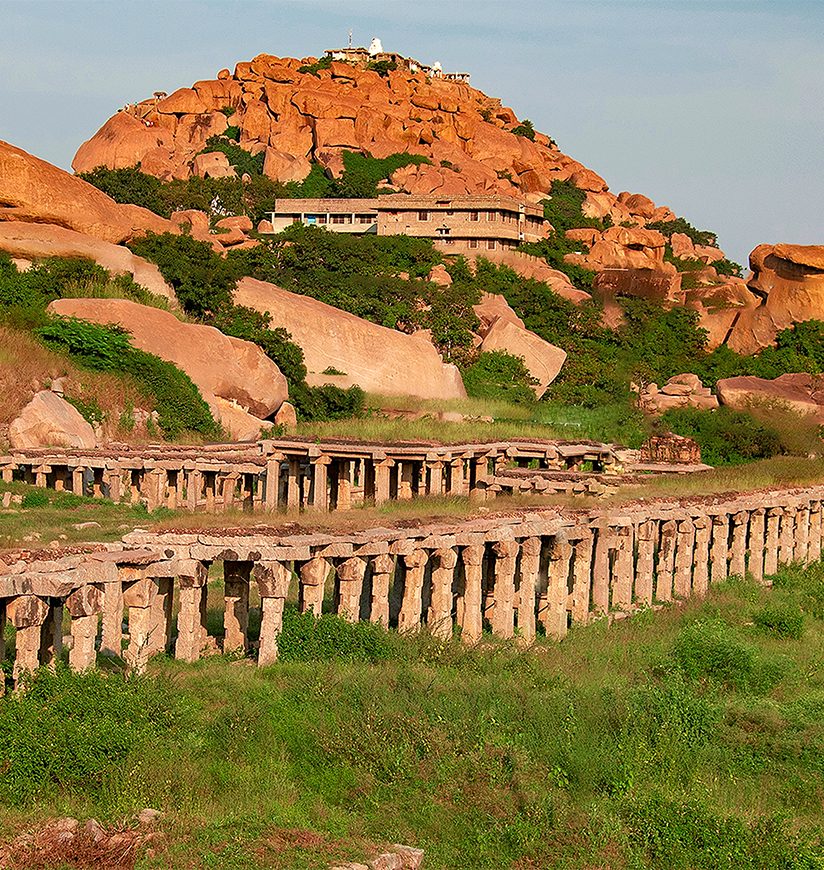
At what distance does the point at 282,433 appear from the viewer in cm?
4088

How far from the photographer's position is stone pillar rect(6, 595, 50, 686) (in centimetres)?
1522

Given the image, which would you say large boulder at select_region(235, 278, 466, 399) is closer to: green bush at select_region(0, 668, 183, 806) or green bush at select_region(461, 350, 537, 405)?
green bush at select_region(461, 350, 537, 405)

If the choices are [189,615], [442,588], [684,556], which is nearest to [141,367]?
[684,556]

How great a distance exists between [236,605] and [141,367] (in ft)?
72.4

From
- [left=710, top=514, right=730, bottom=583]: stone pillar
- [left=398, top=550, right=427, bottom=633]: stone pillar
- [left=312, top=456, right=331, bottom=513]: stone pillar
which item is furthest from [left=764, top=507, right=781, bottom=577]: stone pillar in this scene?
[left=398, top=550, right=427, bottom=633]: stone pillar

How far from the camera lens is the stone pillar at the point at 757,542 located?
2936 cm

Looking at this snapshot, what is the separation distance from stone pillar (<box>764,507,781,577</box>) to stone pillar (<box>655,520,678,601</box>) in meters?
4.40

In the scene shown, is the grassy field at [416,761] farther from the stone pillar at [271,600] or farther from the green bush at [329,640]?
the stone pillar at [271,600]

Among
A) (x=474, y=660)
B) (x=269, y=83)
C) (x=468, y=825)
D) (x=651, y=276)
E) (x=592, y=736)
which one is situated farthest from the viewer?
(x=269, y=83)

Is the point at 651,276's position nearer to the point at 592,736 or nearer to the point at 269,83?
the point at 269,83

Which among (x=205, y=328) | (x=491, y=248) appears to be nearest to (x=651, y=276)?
(x=491, y=248)

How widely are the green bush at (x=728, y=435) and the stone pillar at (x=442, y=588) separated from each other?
24264 millimetres

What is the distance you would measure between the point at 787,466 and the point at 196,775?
25.3 m

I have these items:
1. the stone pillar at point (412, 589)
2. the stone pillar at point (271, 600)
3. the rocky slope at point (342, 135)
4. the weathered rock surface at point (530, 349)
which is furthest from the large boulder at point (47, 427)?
the rocky slope at point (342, 135)
